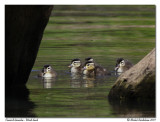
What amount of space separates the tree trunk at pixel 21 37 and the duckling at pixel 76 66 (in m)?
1.89

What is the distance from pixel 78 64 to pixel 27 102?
163 inches

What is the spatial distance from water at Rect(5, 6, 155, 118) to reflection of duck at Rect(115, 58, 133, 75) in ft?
1.00

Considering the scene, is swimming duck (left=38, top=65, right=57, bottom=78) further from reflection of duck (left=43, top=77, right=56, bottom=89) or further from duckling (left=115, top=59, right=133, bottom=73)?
duckling (left=115, top=59, right=133, bottom=73)

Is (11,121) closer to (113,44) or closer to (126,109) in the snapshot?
(126,109)

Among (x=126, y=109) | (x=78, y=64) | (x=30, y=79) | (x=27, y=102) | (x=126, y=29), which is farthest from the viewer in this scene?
(x=126, y=29)

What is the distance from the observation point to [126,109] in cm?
997

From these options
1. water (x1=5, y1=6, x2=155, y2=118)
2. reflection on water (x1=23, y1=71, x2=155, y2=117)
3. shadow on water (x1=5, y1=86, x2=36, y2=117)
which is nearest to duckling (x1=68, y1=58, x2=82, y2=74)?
water (x1=5, y1=6, x2=155, y2=118)

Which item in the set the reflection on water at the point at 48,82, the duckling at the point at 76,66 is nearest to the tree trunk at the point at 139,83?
the reflection on water at the point at 48,82

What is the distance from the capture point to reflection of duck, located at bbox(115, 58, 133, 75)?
13.9 m

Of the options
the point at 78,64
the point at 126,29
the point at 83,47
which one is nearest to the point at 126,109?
the point at 78,64

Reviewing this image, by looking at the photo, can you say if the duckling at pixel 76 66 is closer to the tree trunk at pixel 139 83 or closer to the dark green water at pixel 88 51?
the dark green water at pixel 88 51

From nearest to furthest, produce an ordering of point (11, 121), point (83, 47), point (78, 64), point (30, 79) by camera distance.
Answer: point (11, 121) < point (30, 79) < point (78, 64) < point (83, 47)

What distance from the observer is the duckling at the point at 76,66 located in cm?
1413

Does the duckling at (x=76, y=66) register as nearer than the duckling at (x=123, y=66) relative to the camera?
No
